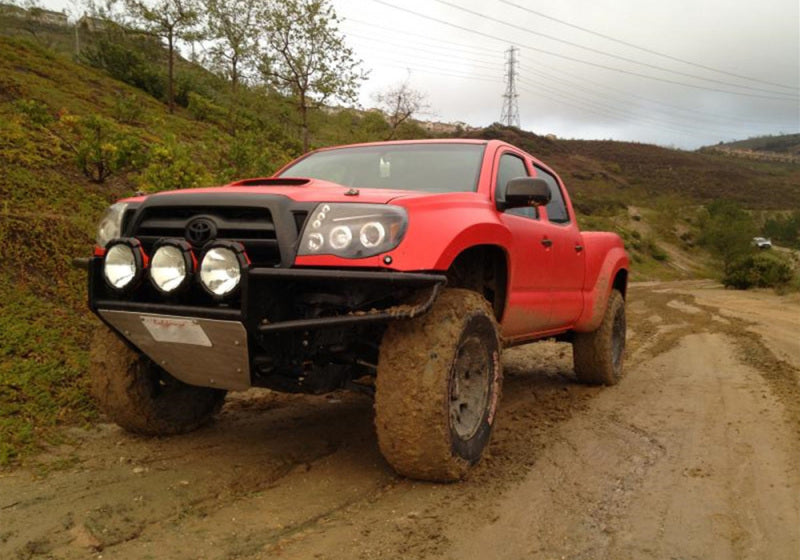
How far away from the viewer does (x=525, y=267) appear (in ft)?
13.4

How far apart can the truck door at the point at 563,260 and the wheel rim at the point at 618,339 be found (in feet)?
3.44

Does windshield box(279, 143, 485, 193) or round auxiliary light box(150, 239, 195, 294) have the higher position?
windshield box(279, 143, 485, 193)

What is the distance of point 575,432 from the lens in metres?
4.21

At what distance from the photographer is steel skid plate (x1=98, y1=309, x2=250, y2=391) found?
9.52 ft

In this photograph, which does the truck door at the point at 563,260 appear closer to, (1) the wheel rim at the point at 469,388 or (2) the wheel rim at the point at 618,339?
(2) the wheel rim at the point at 618,339

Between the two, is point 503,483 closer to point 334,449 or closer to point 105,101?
point 334,449

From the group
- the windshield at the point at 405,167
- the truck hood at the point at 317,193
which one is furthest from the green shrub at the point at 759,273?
the truck hood at the point at 317,193

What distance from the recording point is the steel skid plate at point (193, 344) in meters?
2.90

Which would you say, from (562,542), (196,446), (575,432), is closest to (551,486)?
(562,542)

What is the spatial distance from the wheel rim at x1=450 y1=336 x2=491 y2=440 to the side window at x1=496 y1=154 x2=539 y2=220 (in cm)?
116

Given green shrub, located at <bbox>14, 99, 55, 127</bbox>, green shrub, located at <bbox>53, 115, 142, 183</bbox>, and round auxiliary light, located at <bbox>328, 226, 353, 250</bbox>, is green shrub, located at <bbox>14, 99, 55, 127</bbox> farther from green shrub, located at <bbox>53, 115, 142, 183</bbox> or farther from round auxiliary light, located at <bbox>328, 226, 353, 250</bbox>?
round auxiliary light, located at <bbox>328, 226, 353, 250</bbox>

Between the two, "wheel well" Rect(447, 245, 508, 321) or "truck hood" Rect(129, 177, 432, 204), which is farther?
"wheel well" Rect(447, 245, 508, 321)

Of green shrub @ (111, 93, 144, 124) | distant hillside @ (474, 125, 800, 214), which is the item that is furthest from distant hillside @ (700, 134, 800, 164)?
green shrub @ (111, 93, 144, 124)

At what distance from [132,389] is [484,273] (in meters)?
2.11
